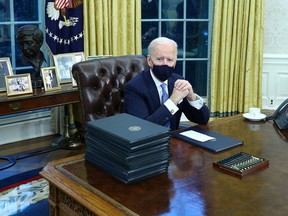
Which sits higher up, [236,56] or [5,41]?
[5,41]

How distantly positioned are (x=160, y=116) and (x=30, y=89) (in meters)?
1.57

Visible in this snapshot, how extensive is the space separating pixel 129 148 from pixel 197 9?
341 cm

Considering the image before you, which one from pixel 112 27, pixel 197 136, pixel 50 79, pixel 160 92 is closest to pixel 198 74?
pixel 112 27

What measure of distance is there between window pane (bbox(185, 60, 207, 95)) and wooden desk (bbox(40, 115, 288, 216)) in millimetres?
2962

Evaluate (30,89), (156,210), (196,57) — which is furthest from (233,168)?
(196,57)

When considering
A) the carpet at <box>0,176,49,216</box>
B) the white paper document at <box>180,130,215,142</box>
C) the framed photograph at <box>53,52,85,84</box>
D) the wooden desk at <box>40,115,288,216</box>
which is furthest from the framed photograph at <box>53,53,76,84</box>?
the wooden desk at <box>40,115,288,216</box>

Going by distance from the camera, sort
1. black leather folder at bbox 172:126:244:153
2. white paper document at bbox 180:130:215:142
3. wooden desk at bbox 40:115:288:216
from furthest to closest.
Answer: white paper document at bbox 180:130:215:142 < black leather folder at bbox 172:126:244:153 < wooden desk at bbox 40:115:288:216

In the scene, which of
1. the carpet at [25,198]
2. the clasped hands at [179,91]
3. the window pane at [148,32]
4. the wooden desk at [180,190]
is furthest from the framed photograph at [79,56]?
the wooden desk at [180,190]

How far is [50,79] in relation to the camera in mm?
3398

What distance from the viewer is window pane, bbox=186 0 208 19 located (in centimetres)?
443

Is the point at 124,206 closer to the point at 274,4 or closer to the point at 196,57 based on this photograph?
the point at 196,57

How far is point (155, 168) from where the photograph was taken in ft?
4.69

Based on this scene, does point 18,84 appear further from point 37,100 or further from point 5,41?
point 5,41

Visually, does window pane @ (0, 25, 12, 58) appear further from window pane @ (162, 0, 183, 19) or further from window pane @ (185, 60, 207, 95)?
window pane @ (185, 60, 207, 95)
